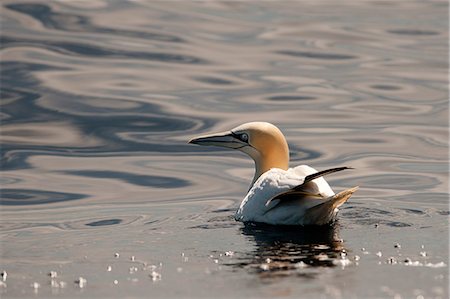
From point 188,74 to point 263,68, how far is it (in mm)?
1470

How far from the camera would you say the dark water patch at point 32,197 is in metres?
15.1

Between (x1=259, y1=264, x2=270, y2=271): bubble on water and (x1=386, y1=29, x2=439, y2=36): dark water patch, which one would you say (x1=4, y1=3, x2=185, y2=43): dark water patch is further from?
(x1=259, y1=264, x2=270, y2=271): bubble on water

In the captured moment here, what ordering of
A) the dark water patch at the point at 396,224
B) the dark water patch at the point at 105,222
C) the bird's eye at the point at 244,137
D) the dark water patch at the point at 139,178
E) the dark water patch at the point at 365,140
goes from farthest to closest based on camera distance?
the dark water patch at the point at 365,140 < the dark water patch at the point at 139,178 < the bird's eye at the point at 244,137 < the dark water patch at the point at 105,222 < the dark water patch at the point at 396,224

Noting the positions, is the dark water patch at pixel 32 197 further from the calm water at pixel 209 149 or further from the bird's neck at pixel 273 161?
the bird's neck at pixel 273 161

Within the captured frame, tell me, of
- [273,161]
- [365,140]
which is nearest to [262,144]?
[273,161]

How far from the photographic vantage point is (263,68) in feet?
77.8

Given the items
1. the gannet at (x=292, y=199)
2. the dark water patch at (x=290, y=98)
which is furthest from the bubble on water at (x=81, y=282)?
the dark water patch at (x=290, y=98)

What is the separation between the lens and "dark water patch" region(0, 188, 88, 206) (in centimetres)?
1507

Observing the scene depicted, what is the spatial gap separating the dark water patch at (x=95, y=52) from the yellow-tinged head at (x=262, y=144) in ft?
32.5

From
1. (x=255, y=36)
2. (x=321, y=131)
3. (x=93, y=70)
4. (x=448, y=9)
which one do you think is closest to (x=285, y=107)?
(x=321, y=131)

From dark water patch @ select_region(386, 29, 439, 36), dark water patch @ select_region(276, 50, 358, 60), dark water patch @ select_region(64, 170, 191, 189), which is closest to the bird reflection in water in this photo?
dark water patch @ select_region(64, 170, 191, 189)

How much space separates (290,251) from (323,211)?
1.30m

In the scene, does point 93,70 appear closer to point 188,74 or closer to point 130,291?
point 188,74

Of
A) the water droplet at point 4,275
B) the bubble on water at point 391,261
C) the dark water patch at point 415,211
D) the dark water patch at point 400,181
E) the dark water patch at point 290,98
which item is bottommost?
the dark water patch at point 400,181
